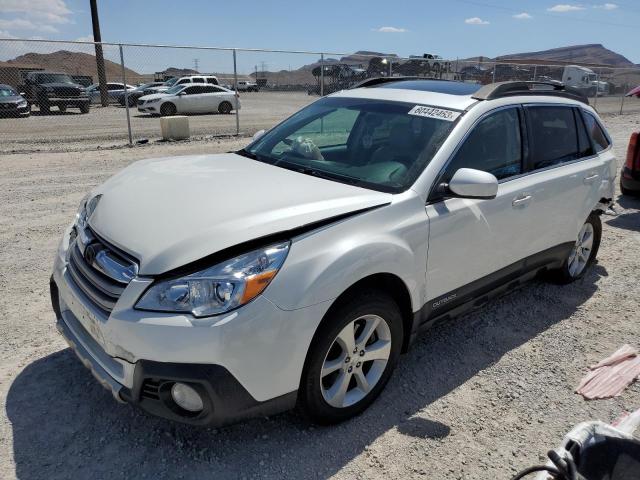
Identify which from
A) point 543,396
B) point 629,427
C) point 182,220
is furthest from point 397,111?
point 629,427

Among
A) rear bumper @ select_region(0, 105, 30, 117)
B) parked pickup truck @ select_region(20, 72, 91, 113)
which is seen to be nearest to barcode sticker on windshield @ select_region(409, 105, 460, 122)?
rear bumper @ select_region(0, 105, 30, 117)

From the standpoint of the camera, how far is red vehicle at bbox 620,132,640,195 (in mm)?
7728

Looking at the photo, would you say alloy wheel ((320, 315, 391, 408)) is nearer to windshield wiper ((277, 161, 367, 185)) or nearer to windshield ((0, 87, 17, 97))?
windshield wiper ((277, 161, 367, 185))

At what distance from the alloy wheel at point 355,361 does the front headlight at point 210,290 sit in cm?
59

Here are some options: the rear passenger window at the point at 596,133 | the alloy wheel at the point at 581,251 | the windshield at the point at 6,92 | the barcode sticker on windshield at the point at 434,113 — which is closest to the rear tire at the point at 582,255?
the alloy wheel at the point at 581,251

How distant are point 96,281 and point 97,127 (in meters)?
17.1

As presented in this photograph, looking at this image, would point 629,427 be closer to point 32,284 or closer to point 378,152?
point 378,152

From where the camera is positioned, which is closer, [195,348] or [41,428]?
[195,348]

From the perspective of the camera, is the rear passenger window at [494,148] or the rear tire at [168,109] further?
the rear tire at [168,109]

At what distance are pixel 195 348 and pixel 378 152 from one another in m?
1.82

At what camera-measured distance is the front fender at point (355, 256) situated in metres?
2.31

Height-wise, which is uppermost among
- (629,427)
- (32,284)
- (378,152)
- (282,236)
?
(378,152)

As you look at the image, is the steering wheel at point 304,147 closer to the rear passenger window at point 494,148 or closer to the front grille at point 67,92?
the rear passenger window at point 494,148

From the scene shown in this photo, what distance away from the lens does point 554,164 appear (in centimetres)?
401
